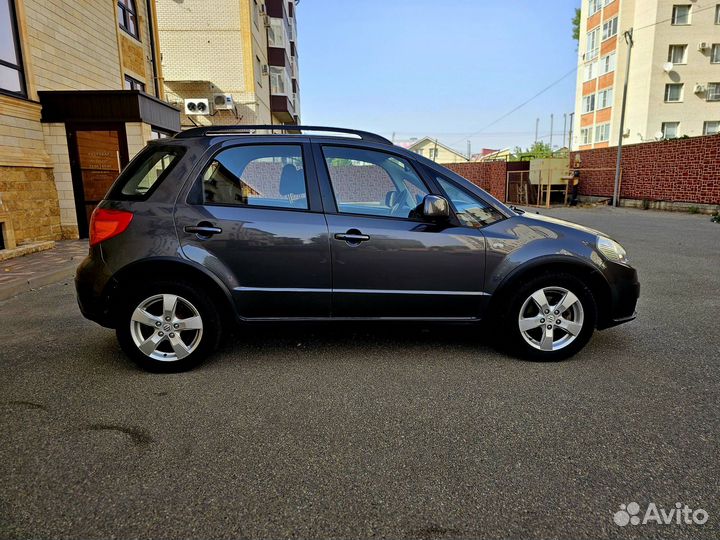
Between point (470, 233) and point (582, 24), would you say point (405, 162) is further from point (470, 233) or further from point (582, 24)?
point (582, 24)

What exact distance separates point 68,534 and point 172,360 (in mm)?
1678

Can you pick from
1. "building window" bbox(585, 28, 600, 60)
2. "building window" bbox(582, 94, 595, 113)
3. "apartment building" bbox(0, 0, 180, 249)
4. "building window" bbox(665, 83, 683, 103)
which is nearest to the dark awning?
"apartment building" bbox(0, 0, 180, 249)

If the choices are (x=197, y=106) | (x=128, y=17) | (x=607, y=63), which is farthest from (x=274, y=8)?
(x=607, y=63)

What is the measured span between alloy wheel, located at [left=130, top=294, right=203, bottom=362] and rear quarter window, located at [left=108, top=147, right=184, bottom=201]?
81 centimetres

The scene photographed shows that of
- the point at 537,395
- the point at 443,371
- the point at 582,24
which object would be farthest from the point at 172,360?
the point at 582,24

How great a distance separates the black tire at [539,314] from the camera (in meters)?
3.65

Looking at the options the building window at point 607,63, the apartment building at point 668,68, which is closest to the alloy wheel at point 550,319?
the apartment building at point 668,68

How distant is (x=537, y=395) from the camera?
3178 mm

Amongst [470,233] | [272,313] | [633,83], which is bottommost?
[272,313]

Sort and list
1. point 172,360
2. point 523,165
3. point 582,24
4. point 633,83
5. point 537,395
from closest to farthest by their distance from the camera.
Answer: point 537,395
point 172,360
point 523,165
point 633,83
point 582,24

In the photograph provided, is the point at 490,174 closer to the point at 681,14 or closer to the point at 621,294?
the point at 681,14

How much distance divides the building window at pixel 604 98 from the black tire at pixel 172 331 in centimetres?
4298

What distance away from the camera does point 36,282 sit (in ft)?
21.4

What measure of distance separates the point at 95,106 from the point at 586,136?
4217 cm
